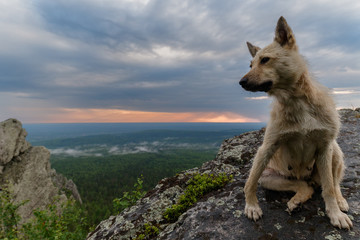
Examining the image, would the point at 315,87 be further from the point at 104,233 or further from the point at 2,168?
the point at 2,168

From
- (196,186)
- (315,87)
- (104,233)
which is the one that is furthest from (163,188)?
(315,87)

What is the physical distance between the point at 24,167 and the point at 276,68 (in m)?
69.4

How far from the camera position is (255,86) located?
3.59 metres

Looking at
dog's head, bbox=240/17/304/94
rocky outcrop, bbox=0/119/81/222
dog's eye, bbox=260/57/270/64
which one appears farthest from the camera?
rocky outcrop, bbox=0/119/81/222

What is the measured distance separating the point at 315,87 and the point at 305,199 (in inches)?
87.2

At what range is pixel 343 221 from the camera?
3.14m

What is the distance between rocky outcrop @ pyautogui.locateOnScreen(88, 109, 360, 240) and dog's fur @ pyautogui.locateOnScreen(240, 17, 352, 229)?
0.21 meters

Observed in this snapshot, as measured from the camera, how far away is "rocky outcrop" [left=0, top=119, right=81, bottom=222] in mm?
49562

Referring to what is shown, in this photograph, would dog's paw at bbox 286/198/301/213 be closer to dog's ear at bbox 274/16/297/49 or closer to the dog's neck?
the dog's neck

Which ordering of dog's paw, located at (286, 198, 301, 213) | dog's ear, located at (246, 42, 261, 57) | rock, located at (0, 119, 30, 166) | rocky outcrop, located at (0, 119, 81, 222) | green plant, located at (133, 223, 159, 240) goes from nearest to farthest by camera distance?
dog's paw, located at (286, 198, 301, 213)
green plant, located at (133, 223, 159, 240)
dog's ear, located at (246, 42, 261, 57)
rocky outcrop, located at (0, 119, 81, 222)
rock, located at (0, 119, 30, 166)

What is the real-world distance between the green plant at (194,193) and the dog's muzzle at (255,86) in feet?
8.93

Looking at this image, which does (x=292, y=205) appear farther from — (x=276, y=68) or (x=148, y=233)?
(x=148, y=233)

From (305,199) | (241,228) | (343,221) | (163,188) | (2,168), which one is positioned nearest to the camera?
(343,221)

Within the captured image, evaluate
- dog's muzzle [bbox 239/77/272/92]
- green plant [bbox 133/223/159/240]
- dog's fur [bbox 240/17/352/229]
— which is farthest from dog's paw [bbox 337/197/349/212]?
green plant [bbox 133/223/159/240]
